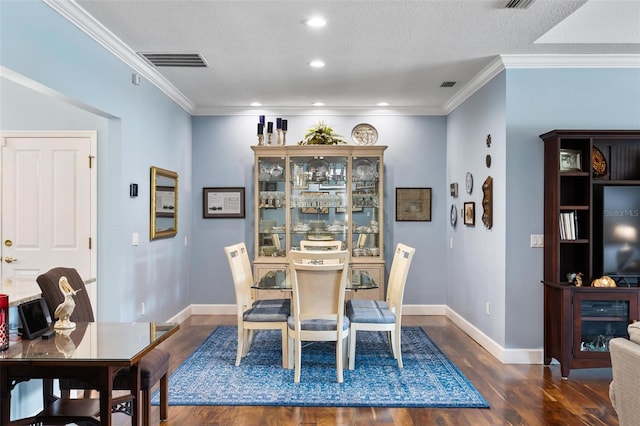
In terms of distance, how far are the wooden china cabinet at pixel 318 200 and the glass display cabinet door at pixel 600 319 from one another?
2.66 metres

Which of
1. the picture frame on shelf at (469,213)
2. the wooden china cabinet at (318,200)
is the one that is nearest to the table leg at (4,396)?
the wooden china cabinet at (318,200)

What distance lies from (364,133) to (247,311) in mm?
3250

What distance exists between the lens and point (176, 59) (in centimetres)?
444

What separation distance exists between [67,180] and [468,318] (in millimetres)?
4319

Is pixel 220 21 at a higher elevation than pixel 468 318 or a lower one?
higher

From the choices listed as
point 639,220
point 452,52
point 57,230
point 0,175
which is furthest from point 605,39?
point 0,175

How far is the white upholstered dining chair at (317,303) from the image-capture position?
3748 mm

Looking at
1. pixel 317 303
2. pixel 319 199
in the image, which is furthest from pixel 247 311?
pixel 319 199

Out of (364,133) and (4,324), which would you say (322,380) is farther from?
(364,133)

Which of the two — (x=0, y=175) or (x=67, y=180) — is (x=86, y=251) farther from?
(x=0, y=175)

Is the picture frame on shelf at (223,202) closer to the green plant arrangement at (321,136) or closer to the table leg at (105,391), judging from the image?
the green plant arrangement at (321,136)

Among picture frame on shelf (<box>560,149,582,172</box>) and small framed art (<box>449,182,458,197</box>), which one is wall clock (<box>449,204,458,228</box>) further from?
picture frame on shelf (<box>560,149,582,172</box>)

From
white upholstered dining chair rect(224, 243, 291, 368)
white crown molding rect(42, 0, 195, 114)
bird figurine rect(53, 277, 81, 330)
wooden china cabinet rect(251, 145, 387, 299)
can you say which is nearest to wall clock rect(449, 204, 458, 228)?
wooden china cabinet rect(251, 145, 387, 299)

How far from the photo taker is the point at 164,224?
5.37m
